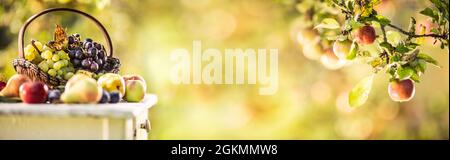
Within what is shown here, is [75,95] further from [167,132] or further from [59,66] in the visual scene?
[167,132]

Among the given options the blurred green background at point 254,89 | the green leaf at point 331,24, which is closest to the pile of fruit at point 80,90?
the green leaf at point 331,24

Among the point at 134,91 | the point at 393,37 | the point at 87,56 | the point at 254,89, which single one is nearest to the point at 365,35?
the point at 393,37

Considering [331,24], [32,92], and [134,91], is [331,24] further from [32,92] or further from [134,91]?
[32,92]

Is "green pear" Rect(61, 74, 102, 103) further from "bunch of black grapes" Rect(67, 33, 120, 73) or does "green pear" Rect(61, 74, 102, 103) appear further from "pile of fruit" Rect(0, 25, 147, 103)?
"bunch of black grapes" Rect(67, 33, 120, 73)

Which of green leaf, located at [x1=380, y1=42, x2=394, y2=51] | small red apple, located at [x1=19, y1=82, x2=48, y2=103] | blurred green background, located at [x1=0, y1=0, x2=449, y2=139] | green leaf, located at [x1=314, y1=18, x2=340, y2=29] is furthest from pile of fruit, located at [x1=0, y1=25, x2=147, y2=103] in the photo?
blurred green background, located at [x1=0, y1=0, x2=449, y2=139]

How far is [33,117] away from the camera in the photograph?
6.24ft

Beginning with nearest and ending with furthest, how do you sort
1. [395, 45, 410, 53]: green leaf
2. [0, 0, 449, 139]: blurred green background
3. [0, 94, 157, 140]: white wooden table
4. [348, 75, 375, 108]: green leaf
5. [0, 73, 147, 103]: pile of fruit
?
[0, 94, 157, 140]: white wooden table
[0, 73, 147, 103]: pile of fruit
[395, 45, 410, 53]: green leaf
[348, 75, 375, 108]: green leaf
[0, 0, 449, 139]: blurred green background

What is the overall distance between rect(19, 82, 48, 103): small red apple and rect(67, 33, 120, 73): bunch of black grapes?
245 millimetres

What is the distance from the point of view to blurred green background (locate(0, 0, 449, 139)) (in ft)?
13.8

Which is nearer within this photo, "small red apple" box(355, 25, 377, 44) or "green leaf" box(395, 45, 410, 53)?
"green leaf" box(395, 45, 410, 53)

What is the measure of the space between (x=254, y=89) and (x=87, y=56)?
85.9 inches

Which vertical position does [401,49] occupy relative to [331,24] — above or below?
below

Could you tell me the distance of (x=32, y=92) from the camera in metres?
1.98

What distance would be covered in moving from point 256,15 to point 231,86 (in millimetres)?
415
